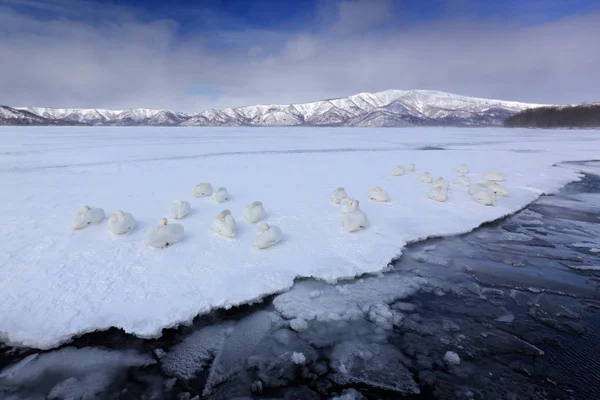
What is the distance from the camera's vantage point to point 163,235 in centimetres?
562

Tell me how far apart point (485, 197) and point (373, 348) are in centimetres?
657

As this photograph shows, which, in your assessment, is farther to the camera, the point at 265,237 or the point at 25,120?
the point at 25,120

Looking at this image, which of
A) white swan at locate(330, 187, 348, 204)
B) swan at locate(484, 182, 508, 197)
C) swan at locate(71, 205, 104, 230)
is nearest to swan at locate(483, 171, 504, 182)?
swan at locate(484, 182, 508, 197)

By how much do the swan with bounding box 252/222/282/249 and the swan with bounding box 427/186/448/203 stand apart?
5.11m

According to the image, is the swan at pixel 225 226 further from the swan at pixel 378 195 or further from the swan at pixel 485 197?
the swan at pixel 485 197

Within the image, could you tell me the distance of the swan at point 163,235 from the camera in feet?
18.3

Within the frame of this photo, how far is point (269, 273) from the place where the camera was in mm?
5137

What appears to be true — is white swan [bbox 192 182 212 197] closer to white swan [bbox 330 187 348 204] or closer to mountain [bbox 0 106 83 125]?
white swan [bbox 330 187 348 204]

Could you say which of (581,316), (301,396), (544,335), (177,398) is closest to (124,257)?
(177,398)

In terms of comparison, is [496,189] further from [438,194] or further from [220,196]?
[220,196]

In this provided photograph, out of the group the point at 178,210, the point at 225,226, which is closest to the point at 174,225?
the point at 225,226

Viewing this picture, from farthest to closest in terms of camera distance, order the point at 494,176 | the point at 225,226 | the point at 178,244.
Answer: the point at 494,176 < the point at 225,226 < the point at 178,244

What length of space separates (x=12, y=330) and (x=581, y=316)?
7.27 meters

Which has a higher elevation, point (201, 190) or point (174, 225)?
point (201, 190)
